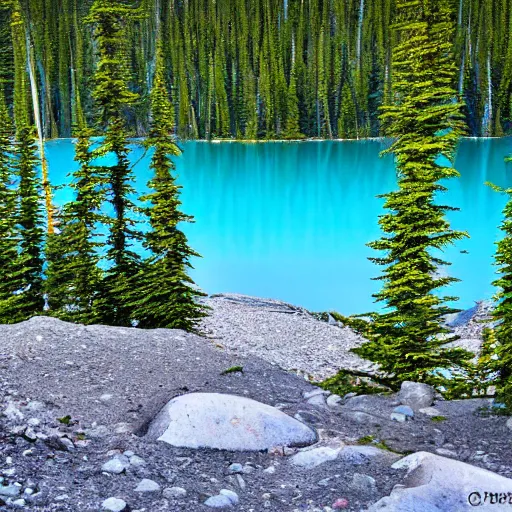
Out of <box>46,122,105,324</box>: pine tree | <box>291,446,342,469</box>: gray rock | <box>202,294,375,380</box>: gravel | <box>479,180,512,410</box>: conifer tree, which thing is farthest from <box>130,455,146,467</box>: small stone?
<box>46,122,105,324</box>: pine tree

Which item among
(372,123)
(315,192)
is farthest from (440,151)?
(372,123)

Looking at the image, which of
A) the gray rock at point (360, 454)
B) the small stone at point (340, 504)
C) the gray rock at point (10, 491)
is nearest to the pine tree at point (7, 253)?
the gray rock at point (10, 491)

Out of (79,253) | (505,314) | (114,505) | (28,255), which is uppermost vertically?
(505,314)

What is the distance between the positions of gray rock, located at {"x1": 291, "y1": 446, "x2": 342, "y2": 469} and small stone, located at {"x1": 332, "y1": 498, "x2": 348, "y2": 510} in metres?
0.75

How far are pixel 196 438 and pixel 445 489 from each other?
2.62 m

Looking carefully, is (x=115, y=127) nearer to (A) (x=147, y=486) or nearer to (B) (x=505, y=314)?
(B) (x=505, y=314)

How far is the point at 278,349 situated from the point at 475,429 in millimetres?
10908

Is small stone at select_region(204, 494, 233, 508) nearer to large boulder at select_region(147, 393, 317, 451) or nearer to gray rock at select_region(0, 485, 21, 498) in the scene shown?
large boulder at select_region(147, 393, 317, 451)

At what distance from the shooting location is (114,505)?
4.41 metres

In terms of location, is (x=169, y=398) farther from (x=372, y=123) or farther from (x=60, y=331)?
(x=372, y=123)

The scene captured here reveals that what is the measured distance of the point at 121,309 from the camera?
16.5m

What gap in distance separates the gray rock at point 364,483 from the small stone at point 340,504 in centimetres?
27

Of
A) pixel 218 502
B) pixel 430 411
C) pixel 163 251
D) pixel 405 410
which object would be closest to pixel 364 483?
pixel 218 502

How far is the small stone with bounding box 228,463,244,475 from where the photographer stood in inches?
212
